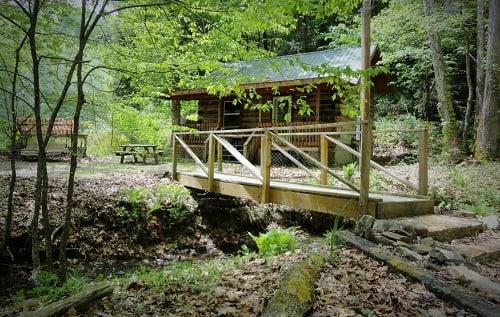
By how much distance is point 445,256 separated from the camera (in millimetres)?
3650

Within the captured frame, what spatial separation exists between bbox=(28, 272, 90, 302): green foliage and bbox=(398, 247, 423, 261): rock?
364cm

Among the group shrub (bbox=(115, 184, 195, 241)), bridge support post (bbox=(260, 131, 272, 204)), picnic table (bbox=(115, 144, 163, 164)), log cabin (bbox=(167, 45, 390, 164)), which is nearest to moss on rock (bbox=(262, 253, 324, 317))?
bridge support post (bbox=(260, 131, 272, 204))

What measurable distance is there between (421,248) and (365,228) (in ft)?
2.66

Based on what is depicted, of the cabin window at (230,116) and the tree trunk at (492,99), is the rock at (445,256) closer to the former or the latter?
the tree trunk at (492,99)

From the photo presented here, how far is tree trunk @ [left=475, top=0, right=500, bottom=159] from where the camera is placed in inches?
445

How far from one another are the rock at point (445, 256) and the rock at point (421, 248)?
71 mm

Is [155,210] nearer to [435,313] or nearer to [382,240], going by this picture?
[382,240]

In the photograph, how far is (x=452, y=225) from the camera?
15.8 feet

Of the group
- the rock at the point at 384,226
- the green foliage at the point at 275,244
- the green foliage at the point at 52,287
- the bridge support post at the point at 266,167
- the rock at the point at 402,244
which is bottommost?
the green foliage at the point at 52,287

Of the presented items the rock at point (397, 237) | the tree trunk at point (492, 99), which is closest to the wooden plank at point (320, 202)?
the rock at point (397, 237)

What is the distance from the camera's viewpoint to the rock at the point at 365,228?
14.9ft

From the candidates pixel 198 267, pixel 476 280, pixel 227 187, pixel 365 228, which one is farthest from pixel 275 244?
pixel 227 187

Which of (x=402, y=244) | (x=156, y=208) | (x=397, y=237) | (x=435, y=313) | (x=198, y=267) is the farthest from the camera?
(x=156, y=208)

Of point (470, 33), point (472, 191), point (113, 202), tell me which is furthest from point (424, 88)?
point (113, 202)
